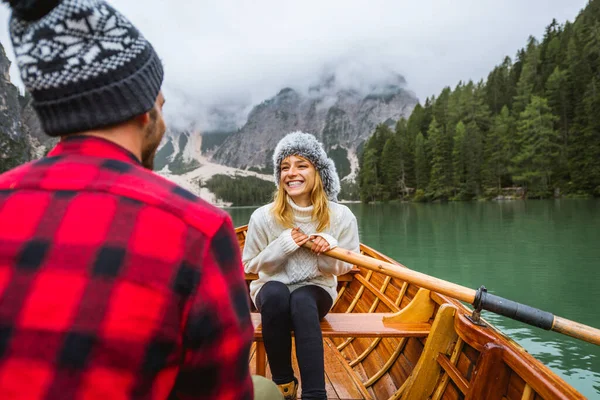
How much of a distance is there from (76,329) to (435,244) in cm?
1559

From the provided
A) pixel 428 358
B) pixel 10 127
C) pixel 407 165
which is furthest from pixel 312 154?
pixel 10 127

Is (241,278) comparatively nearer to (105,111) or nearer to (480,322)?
(105,111)

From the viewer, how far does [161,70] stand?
0.99m

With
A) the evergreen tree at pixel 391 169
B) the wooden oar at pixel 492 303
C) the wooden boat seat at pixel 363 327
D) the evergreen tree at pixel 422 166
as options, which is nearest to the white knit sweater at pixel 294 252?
the wooden oar at pixel 492 303

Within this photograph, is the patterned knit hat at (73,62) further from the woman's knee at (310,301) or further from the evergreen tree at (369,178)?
the evergreen tree at (369,178)

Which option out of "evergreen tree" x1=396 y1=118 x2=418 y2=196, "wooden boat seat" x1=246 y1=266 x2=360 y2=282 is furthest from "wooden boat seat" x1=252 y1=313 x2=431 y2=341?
"evergreen tree" x1=396 y1=118 x2=418 y2=196

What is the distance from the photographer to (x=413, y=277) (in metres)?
3.07

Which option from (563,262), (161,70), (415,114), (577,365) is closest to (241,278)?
(161,70)

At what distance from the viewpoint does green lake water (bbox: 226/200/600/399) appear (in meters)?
5.28

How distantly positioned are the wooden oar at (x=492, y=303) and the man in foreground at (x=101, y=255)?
2.13 metres

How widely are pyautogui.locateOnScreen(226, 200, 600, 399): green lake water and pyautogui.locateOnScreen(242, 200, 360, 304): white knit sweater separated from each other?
11.3 feet

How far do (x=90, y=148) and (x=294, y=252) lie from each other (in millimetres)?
2213

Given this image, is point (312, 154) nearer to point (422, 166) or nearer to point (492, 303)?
point (492, 303)

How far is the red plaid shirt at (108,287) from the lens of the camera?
660mm
